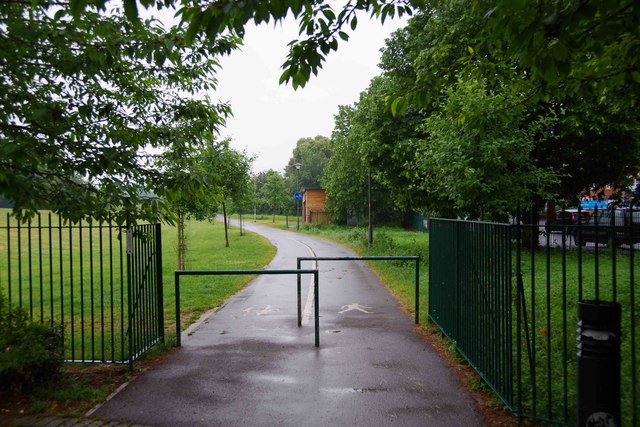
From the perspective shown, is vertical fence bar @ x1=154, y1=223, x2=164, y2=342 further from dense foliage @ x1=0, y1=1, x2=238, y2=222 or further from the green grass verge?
the green grass verge

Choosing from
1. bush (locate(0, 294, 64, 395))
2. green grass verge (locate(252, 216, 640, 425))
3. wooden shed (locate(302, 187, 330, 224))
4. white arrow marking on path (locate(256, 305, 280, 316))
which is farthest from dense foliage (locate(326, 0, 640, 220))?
wooden shed (locate(302, 187, 330, 224))

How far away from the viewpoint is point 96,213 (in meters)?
4.55

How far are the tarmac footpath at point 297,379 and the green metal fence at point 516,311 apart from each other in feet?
1.64

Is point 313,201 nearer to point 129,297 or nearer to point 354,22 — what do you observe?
point 129,297

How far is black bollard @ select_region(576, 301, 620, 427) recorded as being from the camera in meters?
3.34

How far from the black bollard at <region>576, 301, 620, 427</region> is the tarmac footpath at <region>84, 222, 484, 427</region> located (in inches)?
46.7

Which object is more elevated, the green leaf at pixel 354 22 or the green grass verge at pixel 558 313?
the green leaf at pixel 354 22

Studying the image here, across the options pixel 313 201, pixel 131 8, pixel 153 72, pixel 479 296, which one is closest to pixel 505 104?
pixel 479 296

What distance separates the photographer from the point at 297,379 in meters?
5.52

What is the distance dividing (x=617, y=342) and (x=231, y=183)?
2192cm

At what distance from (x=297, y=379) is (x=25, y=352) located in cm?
279

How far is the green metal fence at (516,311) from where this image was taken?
3.98 m

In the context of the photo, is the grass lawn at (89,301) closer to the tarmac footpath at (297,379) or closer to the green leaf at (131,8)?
the tarmac footpath at (297,379)

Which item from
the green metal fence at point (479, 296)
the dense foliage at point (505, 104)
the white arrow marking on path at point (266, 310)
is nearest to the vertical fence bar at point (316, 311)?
the green metal fence at point (479, 296)
